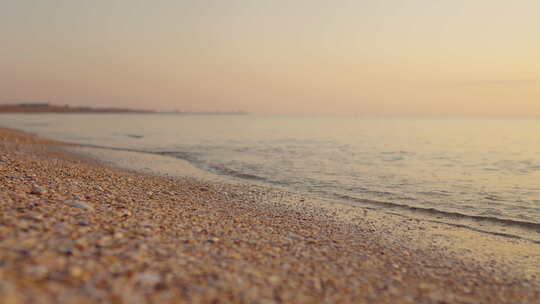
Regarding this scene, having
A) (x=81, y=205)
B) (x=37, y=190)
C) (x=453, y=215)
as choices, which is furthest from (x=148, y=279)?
(x=453, y=215)

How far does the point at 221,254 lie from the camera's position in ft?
21.8

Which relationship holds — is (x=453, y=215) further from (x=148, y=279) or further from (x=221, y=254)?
(x=148, y=279)

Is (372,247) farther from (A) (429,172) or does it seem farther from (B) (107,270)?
(A) (429,172)

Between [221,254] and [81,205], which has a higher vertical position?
[81,205]

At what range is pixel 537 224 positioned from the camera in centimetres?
1230

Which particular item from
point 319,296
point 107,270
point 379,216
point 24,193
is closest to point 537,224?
point 379,216

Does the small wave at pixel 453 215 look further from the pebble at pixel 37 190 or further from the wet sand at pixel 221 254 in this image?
the pebble at pixel 37 190

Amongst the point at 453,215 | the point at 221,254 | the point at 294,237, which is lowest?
the point at 453,215

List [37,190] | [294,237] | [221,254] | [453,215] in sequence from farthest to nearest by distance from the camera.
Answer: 1. [453,215]
2. [37,190]
3. [294,237]
4. [221,254]

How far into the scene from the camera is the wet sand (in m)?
4.79

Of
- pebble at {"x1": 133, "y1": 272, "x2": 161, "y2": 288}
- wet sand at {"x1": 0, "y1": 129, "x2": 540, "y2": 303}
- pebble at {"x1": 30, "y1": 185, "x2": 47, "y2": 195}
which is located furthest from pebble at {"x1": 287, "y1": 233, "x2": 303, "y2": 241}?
pebble at {"x1": 30, "y1": 185, "x2": 47, "y2": 195}

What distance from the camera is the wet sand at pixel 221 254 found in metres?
4.79

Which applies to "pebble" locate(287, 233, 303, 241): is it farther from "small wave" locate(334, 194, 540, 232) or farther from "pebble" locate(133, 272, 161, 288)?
"small wave" locate(334, 194, 540, 232)

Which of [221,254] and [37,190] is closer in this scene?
[221,254]
